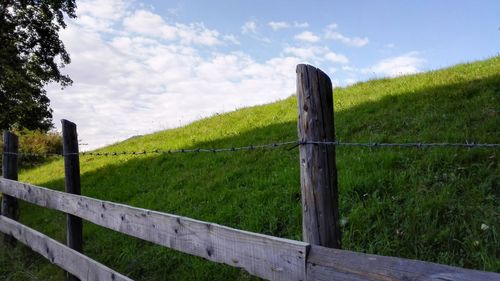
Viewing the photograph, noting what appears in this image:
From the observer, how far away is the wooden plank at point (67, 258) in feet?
14.3

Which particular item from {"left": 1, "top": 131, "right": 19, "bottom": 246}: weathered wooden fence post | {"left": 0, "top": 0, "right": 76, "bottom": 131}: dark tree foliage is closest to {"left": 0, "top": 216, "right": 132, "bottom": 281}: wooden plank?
{"left": 1, "top": 131, "right": 19, "bottom": 246}: weathered wooden fence post

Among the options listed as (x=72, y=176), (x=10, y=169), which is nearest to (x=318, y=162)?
(x=72, y=176)

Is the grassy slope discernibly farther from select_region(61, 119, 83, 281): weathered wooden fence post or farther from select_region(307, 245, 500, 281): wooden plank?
select_region(307, 245, 500, 281): wooden plank

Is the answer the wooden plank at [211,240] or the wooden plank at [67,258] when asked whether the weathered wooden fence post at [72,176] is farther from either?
the wooden plank at [211,240]

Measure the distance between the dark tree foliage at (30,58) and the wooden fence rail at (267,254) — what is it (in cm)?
1570

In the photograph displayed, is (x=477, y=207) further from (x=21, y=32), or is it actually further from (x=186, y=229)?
(x=21, y=32)

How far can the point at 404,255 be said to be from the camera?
183 inches

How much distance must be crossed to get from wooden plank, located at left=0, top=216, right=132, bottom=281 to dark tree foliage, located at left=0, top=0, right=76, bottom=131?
1248cm

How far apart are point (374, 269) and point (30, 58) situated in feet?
68.8

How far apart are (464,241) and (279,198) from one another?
2.66 meters

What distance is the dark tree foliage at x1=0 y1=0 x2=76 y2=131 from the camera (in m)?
17.9

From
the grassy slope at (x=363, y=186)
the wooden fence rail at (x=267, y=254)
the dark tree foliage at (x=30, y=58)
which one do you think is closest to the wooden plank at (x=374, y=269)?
the wooden fence rail at (x=267, y=254)

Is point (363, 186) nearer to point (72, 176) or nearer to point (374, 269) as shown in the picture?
point (72, 176)

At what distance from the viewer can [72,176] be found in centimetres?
582
